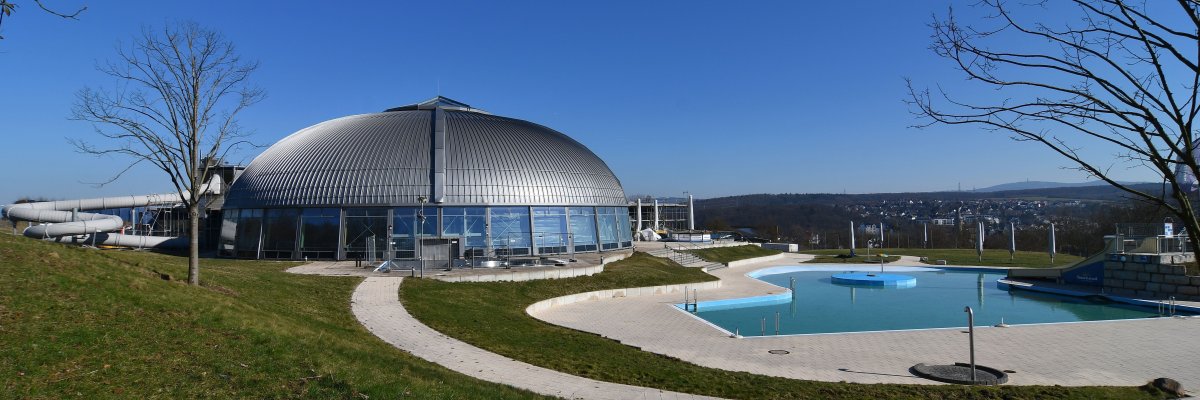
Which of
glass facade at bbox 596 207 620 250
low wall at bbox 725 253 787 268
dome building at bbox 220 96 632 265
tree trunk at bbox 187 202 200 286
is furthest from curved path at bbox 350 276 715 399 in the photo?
low wall at bbox 725 253 787 268

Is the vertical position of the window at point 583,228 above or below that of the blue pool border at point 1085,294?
above

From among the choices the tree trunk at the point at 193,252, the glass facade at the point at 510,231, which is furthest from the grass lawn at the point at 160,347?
the glass facade at the point at 510,231

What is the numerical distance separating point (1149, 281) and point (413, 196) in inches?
1415

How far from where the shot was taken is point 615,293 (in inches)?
1134

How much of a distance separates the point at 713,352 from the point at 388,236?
22140mm

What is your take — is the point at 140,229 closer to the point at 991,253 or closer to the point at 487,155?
the point at 487,155

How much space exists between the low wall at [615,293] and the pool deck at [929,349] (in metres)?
0.45

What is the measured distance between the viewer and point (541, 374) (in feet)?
43.8

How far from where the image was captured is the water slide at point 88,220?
37.3 metres

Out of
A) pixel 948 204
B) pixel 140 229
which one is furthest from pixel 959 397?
pixel 948 204

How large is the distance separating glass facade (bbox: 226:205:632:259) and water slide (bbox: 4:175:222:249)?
4.05 m

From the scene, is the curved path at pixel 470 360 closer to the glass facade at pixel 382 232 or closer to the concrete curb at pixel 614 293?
the concrete curb at pixel 614 293

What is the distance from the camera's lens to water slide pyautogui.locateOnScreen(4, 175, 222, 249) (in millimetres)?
37312

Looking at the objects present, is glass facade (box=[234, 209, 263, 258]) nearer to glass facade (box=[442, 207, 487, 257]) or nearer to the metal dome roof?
the metal dome roof
